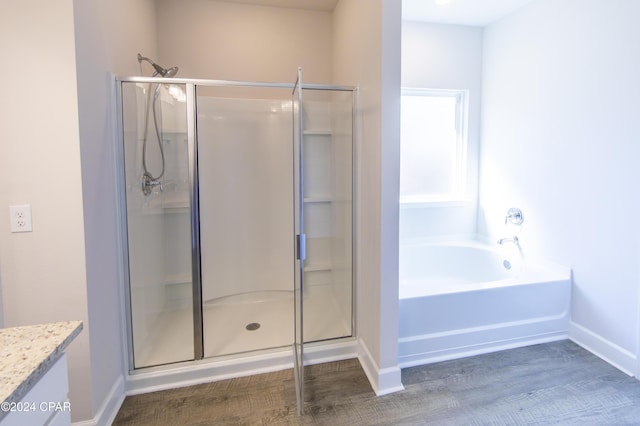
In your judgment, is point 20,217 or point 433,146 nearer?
point 20,217

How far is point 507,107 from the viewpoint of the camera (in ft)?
9.58

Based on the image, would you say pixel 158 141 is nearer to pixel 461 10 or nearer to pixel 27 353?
pixel 27 353

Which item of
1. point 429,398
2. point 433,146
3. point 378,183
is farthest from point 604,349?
point 433,146

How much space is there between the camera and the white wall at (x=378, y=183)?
67.4 inches

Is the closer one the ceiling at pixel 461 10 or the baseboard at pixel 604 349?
the baseboard at pixel 604 349

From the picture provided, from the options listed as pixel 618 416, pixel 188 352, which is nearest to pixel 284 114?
pixel 188 352

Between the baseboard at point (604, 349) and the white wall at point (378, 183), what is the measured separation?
4.66 ft

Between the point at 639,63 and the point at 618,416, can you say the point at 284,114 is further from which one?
the point at 618,416

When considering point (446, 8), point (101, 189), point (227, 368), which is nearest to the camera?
point (101, 189)

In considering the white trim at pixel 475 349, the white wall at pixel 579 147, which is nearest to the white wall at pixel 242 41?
the white wall at pixel 579 147

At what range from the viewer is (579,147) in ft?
7.53

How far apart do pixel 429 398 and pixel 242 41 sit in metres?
3.07

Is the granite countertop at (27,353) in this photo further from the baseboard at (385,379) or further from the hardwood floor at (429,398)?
the baseboard at (385,379)

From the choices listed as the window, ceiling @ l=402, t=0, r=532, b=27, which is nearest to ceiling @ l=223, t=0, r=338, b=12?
ceiling @ l=402, t=0, r=532, b=27
